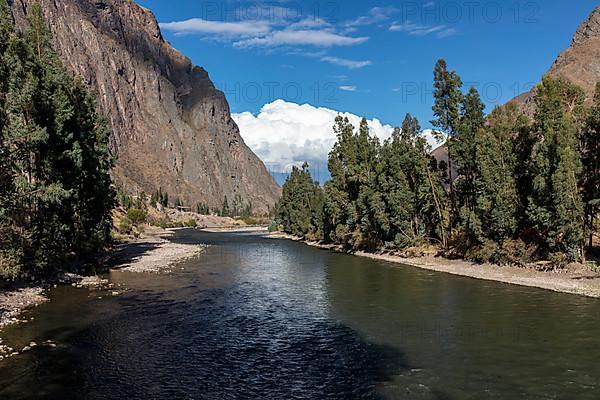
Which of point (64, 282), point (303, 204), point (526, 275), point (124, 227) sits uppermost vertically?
point (303, 204)

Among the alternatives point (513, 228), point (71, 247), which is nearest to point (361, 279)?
point (513, 228)

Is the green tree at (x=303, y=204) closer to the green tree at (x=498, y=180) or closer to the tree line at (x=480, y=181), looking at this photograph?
the tree line at (x=480, y=181)

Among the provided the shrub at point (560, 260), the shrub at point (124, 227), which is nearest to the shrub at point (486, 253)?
the shrub at point (560, 260)

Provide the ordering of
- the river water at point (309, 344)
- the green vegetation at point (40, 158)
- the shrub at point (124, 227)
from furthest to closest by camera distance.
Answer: the shrub at point (124, 227) → the green vegetation at point (40, 158) → the river water at point (309, 344)

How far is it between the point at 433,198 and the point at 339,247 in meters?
30.1

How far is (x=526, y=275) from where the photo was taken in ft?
162

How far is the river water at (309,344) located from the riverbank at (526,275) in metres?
2.73

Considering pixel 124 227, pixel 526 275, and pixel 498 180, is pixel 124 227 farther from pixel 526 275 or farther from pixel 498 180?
pixel 526 275

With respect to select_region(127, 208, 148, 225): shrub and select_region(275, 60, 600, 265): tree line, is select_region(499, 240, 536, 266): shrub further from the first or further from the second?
select_region(127, 208, 148, 225): shrub

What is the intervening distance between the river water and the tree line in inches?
459

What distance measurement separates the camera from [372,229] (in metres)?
85.1

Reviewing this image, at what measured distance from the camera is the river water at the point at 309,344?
65.3ft

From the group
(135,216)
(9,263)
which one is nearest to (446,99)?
(9,263)

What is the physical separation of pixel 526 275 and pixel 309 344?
32.0 m
